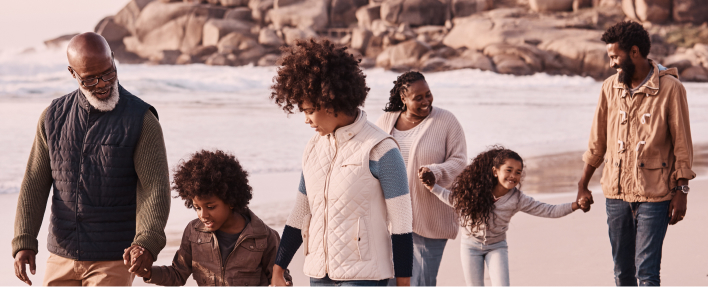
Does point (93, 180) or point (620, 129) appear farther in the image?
point (620, 129)

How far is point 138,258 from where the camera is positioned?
2.86 m

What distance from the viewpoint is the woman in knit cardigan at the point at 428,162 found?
164 inches

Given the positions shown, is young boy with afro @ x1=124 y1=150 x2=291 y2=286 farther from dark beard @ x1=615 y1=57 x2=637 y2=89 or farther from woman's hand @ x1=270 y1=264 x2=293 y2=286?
dark beard @ x1=615 y1=57 x2=637 y2=89

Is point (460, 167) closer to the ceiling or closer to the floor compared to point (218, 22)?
closer to the ceiling

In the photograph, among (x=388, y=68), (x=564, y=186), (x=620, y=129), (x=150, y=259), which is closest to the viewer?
(x=150, y=259)

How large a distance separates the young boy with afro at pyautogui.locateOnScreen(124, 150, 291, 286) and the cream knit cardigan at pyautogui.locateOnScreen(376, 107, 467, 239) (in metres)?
1.09

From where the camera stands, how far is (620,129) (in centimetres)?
384

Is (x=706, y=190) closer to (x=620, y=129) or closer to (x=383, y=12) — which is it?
(x=620, y=129)

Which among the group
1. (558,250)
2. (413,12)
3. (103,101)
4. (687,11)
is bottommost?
→ (687,11)

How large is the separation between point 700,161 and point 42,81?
905 inches

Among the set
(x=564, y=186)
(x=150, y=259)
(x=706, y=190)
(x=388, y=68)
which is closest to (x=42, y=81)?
(x=388, y=68)

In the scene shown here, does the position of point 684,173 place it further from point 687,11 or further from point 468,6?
point 687,11

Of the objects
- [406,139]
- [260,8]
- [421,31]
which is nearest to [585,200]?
[406,139]

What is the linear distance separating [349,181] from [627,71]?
77.1 inches
